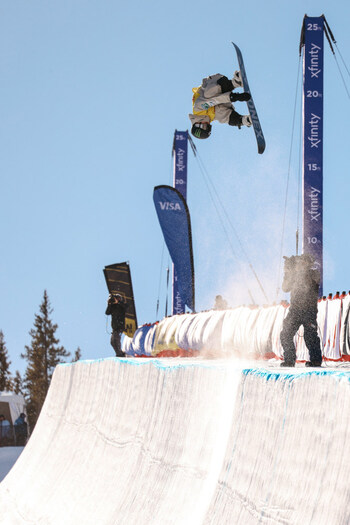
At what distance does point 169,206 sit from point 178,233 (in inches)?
35.8

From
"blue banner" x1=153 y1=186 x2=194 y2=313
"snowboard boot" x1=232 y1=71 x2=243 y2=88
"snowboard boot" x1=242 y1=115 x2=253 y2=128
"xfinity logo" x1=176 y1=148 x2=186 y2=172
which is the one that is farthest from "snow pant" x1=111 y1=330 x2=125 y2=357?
"xfinity logo" x1=176 y1=148 x2=186 y2=172

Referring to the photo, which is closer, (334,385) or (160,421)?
(334,385)

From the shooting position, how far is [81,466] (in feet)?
27.0

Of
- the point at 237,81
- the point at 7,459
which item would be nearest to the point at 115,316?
the point at 7,459

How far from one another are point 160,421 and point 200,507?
5.49 feet

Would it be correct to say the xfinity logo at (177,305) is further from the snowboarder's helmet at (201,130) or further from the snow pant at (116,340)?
the snowboarder's helmet at (201,130)

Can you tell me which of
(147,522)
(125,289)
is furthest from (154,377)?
(125,289)

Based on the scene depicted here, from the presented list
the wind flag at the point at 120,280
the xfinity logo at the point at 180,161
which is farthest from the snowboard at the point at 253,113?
the xfinity logo at the point at 180,161

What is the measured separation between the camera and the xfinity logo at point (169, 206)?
25578 mm

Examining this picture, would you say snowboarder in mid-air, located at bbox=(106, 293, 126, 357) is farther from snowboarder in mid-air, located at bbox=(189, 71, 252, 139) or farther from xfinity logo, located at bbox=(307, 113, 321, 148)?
xfinity logo, located at bbox=(307, 113, 321, 148)

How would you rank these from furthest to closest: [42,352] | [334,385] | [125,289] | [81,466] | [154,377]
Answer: [42,352], [125,289], [81,466], [154,377], [334,385]

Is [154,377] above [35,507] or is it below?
above

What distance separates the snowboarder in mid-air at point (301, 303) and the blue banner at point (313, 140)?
8386 mm

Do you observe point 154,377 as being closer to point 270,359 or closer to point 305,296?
point 305,296
